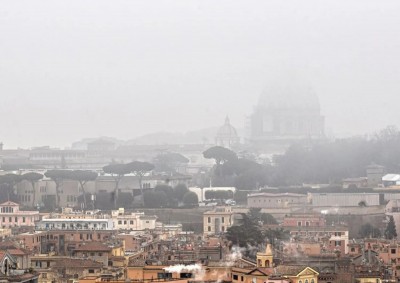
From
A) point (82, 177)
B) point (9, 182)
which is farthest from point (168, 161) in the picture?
point (9, 182)

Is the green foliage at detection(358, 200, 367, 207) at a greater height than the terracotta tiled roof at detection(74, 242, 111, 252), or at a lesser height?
greater

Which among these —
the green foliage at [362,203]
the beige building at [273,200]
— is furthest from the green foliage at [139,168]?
the green foliage at [362,203]

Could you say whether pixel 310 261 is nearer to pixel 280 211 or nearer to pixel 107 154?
pixel 280 211

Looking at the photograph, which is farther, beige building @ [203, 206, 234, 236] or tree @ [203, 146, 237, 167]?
tree @ [203, 146, 237, 167]

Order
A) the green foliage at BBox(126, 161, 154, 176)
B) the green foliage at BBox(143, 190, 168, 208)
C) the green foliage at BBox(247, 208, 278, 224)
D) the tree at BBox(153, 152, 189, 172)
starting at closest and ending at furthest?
the green foliage at BBox(247, 208, 278, 224), the green foliage at BBox(143, 190, 168, 208), the green foliage at BBox(126, 161, 154, 176), the tree at BBox(153, 152, 189, 172)

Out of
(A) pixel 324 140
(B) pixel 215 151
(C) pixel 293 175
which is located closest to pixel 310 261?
(C) pixel 293 175

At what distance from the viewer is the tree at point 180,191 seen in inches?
1981

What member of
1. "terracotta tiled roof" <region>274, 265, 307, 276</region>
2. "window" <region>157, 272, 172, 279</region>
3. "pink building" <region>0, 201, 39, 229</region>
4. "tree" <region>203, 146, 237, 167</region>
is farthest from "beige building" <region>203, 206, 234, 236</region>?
"window" <region>157, 272, 172, 279</region>

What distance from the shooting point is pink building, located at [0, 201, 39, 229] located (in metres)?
42.8

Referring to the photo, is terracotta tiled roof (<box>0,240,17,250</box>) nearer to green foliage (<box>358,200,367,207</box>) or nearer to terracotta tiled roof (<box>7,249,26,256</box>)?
terracotta tiled roof (<box>7,249,26,256</box>)

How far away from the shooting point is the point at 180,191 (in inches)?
2014

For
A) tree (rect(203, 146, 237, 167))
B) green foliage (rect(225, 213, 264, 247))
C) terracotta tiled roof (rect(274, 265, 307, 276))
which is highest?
tree (rect(203, 146, 237, 167))

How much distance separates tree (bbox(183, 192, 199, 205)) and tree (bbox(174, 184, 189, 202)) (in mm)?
334

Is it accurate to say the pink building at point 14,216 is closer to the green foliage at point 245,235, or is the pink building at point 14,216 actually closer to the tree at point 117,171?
the tree at point 117,171
